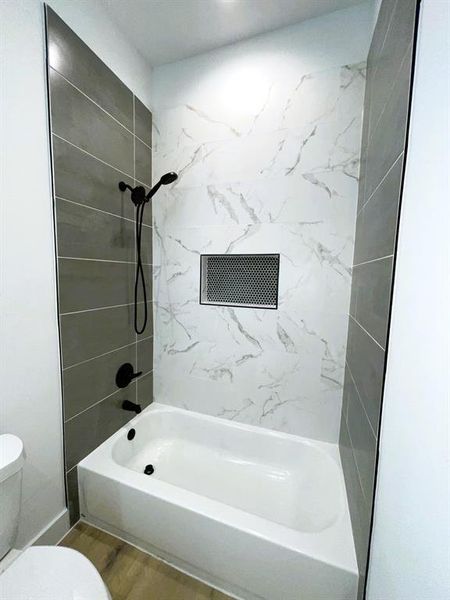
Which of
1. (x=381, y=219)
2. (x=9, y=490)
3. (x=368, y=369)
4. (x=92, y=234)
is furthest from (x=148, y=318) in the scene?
(x=381, y=219)

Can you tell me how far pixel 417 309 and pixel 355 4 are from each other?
5.79 feet

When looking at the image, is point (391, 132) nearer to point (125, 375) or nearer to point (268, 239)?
point (268, 239)

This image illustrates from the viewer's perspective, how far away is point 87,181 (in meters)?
1.32

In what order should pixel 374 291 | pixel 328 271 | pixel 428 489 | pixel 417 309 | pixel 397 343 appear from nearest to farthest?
pixel 428 489 → pixel 417 309 → pixel 397 343 → pixel 374 291 → pixel 328 271

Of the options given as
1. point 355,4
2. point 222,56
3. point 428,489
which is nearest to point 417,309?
point 428,489

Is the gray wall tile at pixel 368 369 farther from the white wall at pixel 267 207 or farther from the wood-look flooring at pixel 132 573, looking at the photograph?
the wood-look flooring at pixel 132 573

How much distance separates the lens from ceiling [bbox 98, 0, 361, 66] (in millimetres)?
1315

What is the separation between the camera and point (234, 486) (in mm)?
1551

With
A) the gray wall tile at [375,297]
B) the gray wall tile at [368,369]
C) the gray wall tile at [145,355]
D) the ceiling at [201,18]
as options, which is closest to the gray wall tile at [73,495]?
the gray wall tile at [145,355]

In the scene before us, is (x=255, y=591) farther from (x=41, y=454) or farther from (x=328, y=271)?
(x=328, y=271)

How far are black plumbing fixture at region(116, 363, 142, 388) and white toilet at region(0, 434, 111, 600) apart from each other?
0.67 m

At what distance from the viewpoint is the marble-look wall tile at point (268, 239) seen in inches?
56.1

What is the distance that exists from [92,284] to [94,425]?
0.82 meters

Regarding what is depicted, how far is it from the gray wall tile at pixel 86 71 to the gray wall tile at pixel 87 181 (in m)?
0.33
